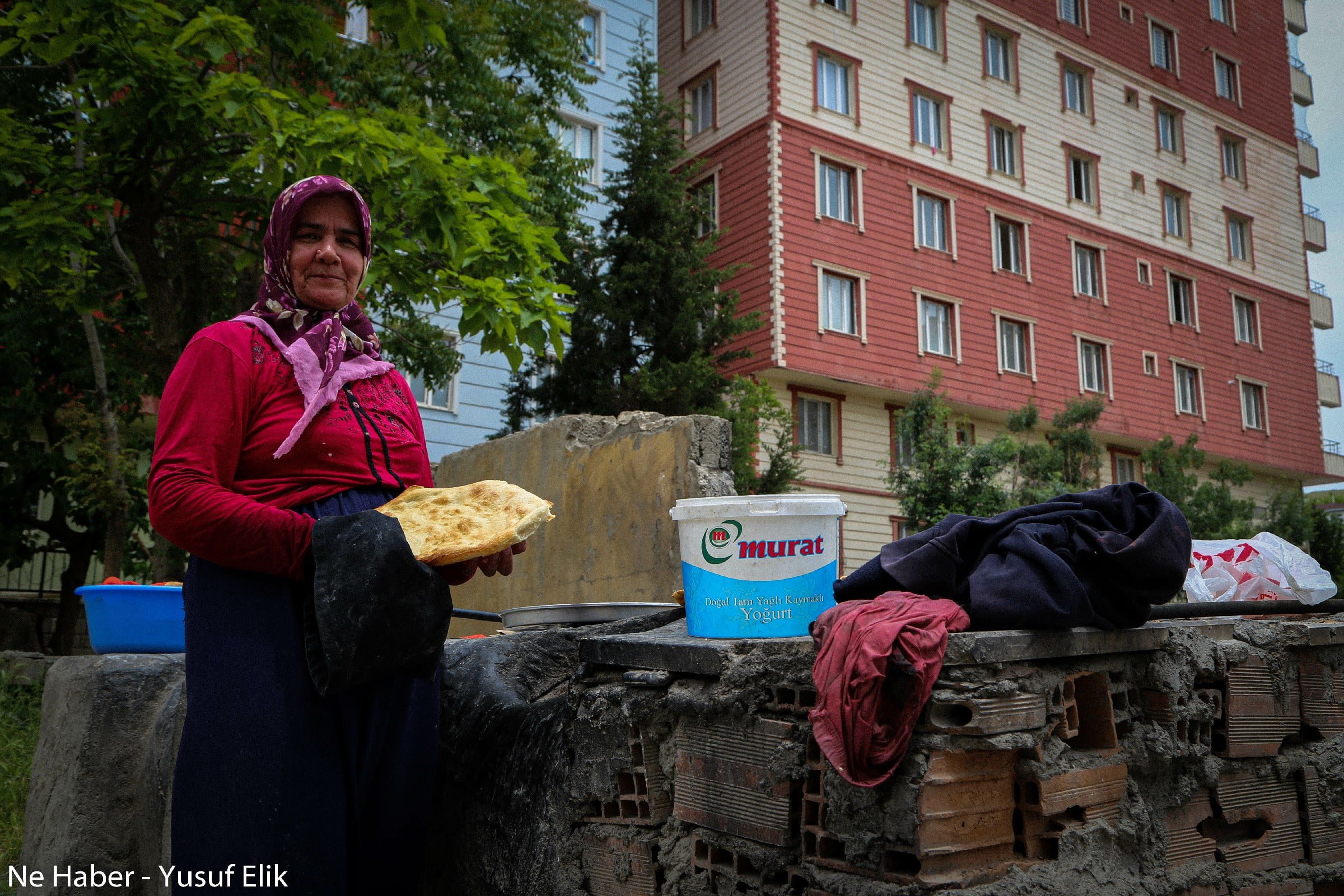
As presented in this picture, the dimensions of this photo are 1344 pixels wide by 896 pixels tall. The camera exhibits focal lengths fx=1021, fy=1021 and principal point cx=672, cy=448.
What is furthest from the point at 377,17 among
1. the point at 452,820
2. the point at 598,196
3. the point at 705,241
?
the point at 598,196

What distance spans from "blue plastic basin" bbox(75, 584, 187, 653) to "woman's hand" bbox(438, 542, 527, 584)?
1.74 metres

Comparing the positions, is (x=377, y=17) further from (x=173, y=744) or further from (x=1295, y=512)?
(x=1295, y=512)

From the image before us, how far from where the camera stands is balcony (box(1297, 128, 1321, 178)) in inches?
1091

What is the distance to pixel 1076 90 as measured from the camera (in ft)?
75.2

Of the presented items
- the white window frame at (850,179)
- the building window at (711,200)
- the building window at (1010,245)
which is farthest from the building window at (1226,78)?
the building window at (711,200)

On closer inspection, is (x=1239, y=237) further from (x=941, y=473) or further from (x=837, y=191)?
(x=941, y=473)

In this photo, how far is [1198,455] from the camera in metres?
18.4

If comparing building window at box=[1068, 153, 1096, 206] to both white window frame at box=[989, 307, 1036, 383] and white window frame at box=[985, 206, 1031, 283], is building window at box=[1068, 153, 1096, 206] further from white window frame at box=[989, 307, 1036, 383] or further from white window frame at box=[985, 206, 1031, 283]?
white window frame at box=[989, 307, 1036, 383]

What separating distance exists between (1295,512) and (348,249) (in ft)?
70.3

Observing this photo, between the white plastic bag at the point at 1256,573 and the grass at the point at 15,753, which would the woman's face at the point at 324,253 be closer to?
the grass at the point at 15,753

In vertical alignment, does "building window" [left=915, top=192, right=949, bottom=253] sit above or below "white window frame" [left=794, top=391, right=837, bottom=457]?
above

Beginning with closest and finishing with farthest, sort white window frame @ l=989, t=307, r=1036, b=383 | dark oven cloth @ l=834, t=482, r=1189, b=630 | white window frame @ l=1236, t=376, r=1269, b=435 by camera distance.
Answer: dark oven cloth @ l=834, t=482, r=1189, b=630 < white window frame @ l=989, t=307, r=1036, b=383 < white window frame @ l=1236, t=376, r=1269, b=435

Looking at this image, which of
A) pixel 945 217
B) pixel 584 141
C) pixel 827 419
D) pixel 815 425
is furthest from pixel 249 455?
pixel 945 217

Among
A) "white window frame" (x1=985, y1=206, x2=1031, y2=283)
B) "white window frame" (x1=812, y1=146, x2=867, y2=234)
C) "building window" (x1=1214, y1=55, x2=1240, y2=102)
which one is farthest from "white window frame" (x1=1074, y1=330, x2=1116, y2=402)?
"building window" (x1=1214, y1=55, x2=1240, y2=102)
